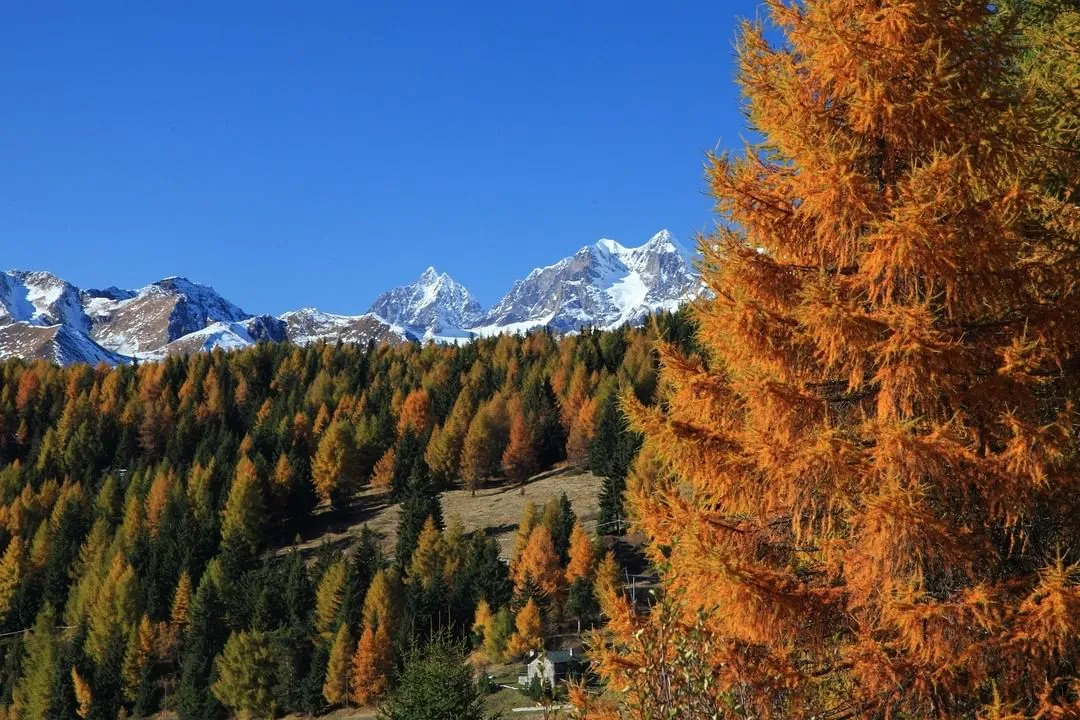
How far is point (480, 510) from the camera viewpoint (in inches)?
4422

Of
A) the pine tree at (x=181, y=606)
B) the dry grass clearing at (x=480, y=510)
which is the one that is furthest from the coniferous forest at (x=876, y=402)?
the pine tree at (x=181, y=606)

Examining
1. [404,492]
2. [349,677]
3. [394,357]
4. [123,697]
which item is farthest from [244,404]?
[349,677]

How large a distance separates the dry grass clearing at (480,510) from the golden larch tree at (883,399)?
87.0 m

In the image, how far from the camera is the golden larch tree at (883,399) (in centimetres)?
865

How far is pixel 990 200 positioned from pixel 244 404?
579ft

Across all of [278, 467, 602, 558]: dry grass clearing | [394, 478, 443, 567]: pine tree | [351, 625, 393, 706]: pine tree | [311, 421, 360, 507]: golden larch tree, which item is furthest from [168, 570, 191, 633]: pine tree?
[311, 421, 360, 507]: golden larch tree

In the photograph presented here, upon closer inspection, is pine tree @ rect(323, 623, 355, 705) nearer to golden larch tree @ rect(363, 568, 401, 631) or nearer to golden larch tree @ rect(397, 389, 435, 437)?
golden larch tree @ rect(363, 568, 401, 631)

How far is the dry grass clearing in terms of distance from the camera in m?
104

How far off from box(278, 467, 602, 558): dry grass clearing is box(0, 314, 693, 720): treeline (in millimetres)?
2496

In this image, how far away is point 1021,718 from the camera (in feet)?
26.5

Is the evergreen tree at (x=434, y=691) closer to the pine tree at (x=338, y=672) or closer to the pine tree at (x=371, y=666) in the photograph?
the pine tree at (x=371, y=666)

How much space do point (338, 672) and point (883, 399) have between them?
69199 millimetres

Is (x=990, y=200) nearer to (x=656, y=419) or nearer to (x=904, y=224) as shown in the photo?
(x=904, y=224)

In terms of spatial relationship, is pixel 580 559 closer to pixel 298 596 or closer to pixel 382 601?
pixel 382 601
